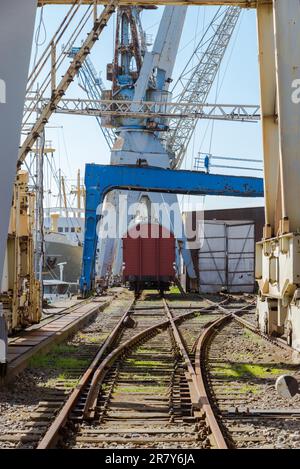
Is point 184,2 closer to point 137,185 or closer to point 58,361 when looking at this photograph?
point 58,361

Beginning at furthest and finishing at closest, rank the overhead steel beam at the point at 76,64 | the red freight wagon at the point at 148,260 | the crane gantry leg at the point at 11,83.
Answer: the red freight wagon at the point at 148,260, the overhead steel beam at the point at 76,64, the crane gantry leg at the point at 11,83

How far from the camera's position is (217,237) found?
30.0 m

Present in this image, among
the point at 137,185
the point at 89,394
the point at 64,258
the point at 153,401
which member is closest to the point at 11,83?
the point at 89,394

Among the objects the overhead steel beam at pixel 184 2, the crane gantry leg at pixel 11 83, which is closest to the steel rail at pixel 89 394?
the crane gantry leg at pixel 11 83

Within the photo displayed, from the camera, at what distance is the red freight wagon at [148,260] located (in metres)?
27.5

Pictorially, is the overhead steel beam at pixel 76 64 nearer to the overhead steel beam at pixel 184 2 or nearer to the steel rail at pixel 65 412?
the overhead steel beam at pixel 184 2

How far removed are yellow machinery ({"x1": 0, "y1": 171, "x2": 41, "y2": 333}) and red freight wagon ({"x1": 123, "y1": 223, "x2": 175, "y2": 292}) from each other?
583 inches

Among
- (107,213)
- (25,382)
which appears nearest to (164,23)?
(107,213)

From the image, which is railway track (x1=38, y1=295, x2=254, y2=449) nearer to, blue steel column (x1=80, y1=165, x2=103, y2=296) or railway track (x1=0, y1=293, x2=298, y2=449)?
railway track (x1=0, y1=293, x2=298, y2=449)

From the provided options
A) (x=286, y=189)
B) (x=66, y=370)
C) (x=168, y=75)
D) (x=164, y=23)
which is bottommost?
(x=66, y=370)

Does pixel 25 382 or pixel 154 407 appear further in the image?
pixel 25 382

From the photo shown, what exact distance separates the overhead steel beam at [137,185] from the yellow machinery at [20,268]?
12.0 metres

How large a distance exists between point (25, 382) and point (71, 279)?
1834 inches
